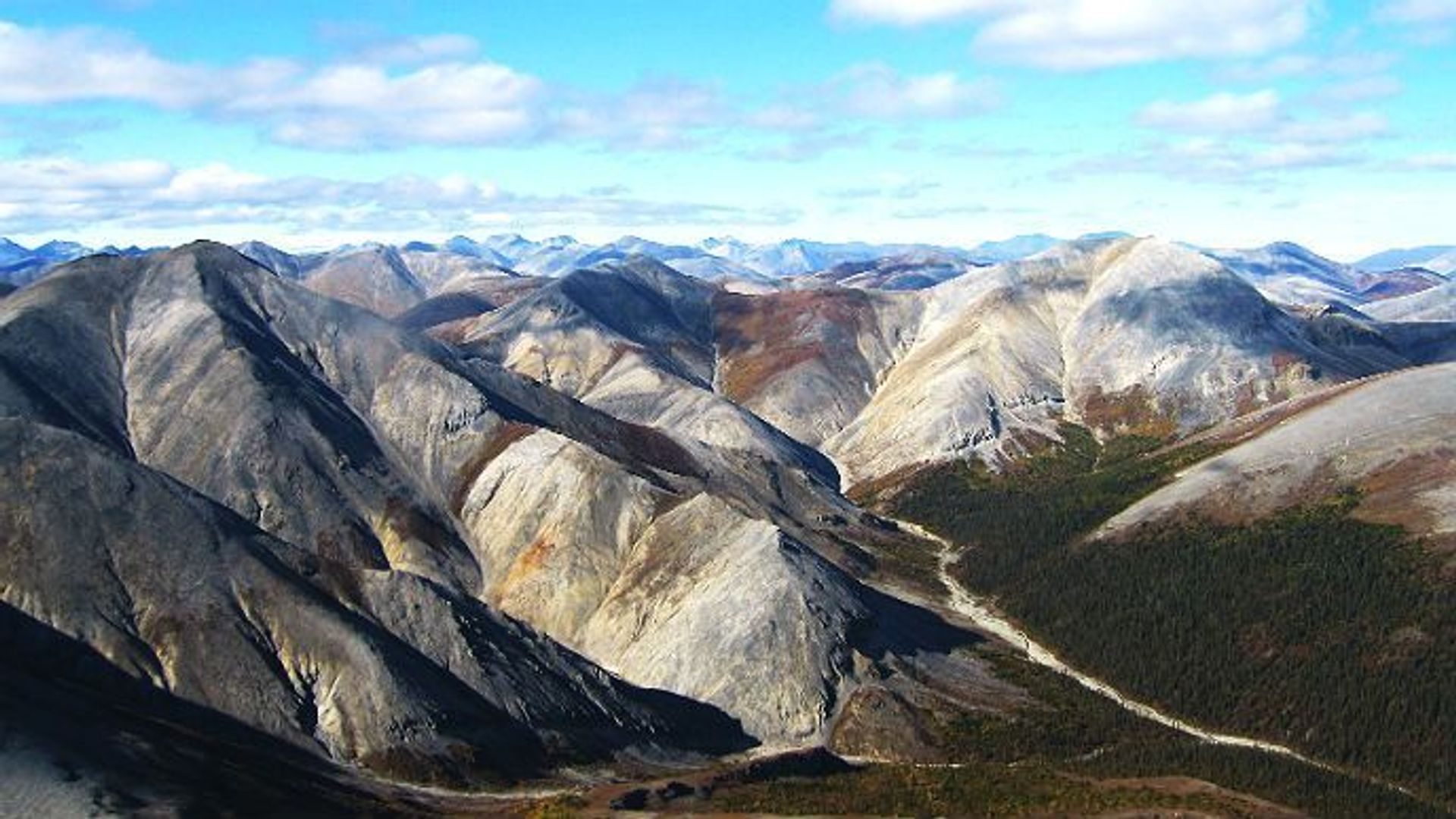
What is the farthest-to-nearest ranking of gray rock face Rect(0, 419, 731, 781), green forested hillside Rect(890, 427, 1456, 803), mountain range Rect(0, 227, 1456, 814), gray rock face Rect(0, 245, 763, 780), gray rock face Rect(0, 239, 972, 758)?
gray rock face Rect(0, 239, 972, 758)
green forested hillside Rect(890, 427, 1456, 803)
gray rock face Rect(0, 245, 763, 780)
gray rock face Rect(0, 419, 731, 781)
mountain range Rect(0, 227, 1456, 814)

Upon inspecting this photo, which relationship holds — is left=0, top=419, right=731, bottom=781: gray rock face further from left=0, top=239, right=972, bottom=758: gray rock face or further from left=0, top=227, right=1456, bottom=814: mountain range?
left=0, top=239, right=972, bottom=758: gray rock face

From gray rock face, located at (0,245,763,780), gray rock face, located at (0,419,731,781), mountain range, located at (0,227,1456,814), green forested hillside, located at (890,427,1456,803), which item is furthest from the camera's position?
green forested hillside, located at (890,427,1456,803)

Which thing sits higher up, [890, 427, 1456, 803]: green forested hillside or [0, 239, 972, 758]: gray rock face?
[0, 239, 972, 758]: gray rock face

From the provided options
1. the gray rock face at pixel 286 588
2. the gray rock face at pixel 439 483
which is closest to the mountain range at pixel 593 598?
the gray rock face at pixel 286 588

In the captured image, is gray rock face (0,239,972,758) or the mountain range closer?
the mountain range

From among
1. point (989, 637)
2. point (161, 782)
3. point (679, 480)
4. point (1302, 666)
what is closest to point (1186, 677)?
point (1302, 666)

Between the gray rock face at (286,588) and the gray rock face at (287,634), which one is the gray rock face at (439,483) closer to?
the gray rock face at (286,588)

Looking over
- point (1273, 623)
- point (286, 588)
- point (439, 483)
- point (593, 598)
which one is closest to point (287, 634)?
point (286, 588)

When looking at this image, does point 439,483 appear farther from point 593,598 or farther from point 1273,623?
point 1273,623

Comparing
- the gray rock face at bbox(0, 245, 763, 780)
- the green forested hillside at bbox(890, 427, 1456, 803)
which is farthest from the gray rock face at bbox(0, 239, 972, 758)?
the green forested hillside at bbox(890, 427, 1456, 803)
